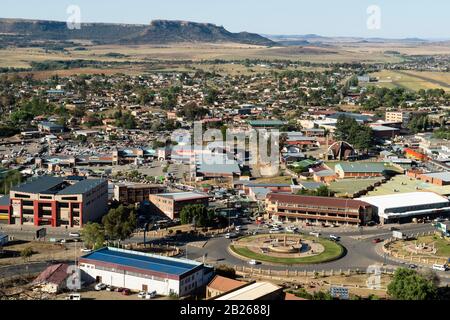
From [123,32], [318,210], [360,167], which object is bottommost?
[318,210]

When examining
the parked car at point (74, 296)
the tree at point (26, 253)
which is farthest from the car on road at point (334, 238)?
the tree at point (26, 253)

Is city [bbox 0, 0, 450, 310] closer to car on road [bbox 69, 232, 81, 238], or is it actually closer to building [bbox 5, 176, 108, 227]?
building [bbox 5, 176, 108, 227]

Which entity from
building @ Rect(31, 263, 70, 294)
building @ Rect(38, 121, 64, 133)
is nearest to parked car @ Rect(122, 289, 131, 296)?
building @ Rect(31, 263, 70, 294)

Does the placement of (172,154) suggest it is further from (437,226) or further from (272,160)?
(437,226)

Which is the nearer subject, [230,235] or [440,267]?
[440,267]

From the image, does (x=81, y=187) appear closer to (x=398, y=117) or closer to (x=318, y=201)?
(x=318, y=201)

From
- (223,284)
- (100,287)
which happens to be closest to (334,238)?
(223,284)

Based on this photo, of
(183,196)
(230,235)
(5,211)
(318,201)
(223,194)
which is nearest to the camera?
(230,235)
